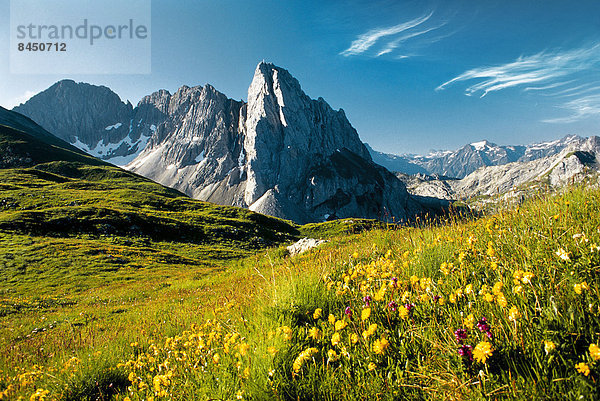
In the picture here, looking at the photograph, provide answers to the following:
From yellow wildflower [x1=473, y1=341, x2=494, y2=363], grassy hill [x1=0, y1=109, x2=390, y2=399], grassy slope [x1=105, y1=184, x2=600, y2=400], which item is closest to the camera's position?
yellow wildflower [x1=473, y1=341, x2=494, y2=363]

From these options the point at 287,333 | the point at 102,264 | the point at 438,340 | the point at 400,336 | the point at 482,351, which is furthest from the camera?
the point at 102,264

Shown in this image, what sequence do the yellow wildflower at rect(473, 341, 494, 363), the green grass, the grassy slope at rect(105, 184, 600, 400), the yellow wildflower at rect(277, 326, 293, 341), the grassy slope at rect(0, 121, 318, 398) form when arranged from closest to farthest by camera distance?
1. the yellow wildflower at rect(473, 341, 494, 363)
2. the grassy slope at rect(105, 184, 600, 400)
3. the green grass
4. the yellow wildflower at rect(277, 326, 293, 341)
5. the grassy slope at rect(0, 121, 318, 398)

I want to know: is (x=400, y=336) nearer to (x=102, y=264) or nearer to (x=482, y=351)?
(x=482, y=351)

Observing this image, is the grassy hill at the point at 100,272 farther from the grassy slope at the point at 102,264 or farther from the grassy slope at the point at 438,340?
the grassy slope at the point at 438,340

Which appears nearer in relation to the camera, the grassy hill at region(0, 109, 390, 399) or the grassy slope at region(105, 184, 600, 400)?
the grassy slope at region(105, 184, 600, 400)

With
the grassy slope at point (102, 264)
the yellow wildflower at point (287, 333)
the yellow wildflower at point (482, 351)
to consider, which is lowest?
the grassy slope at point (102, 264)

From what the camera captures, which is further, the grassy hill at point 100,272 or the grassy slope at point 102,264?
the grassy slope at point 102,264

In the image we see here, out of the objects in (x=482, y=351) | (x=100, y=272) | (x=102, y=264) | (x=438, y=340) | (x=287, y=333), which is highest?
(x=482, y=351)

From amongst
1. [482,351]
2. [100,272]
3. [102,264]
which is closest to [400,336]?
[482,351]

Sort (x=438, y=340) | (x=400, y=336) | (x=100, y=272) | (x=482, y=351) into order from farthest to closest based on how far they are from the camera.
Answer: (x=100, y=272), (x=400, y=336), (x=438, y=340), (x=482, y=351)

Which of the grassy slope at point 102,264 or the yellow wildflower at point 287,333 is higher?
the yellow wildflower at point 287,333

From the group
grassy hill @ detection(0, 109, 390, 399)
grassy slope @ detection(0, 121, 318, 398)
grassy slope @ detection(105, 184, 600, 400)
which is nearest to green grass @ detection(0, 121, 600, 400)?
grassy slope @ detection(105, 184, 600, 400)

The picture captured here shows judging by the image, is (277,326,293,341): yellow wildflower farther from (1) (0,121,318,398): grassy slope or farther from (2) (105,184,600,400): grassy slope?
(1) (0,121,318,398): grassy slope

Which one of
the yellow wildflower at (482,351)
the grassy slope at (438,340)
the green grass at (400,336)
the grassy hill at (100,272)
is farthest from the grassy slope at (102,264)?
the yellow wildflower at (482,351)
